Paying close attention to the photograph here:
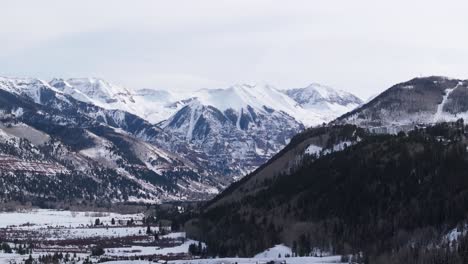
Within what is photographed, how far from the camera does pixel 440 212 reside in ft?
607

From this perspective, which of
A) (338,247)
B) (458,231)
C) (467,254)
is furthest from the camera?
(338,247)

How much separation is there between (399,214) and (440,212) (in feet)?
45.8

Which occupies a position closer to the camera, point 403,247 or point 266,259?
point 403,247

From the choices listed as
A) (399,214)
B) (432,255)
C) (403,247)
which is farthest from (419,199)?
(432,255)

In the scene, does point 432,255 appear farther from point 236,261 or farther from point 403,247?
point 236,261

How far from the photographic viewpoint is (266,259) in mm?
195750

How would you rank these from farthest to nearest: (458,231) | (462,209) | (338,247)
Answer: (338,247)
(462,209)
(458,231)

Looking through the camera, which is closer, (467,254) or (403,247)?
(467,254)

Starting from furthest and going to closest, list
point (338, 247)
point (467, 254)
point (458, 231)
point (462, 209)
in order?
1. point (338, 247)
2. point (462, 209)
3. point (458, 231)
4. point (467, 254)

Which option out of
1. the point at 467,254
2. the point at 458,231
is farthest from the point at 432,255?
the point at 458,231

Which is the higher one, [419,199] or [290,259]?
[419,199]

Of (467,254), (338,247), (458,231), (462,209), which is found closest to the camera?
(467,254)

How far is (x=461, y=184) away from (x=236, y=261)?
59.4 m

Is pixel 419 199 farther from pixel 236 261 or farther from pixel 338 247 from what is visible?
pixel 236 261
